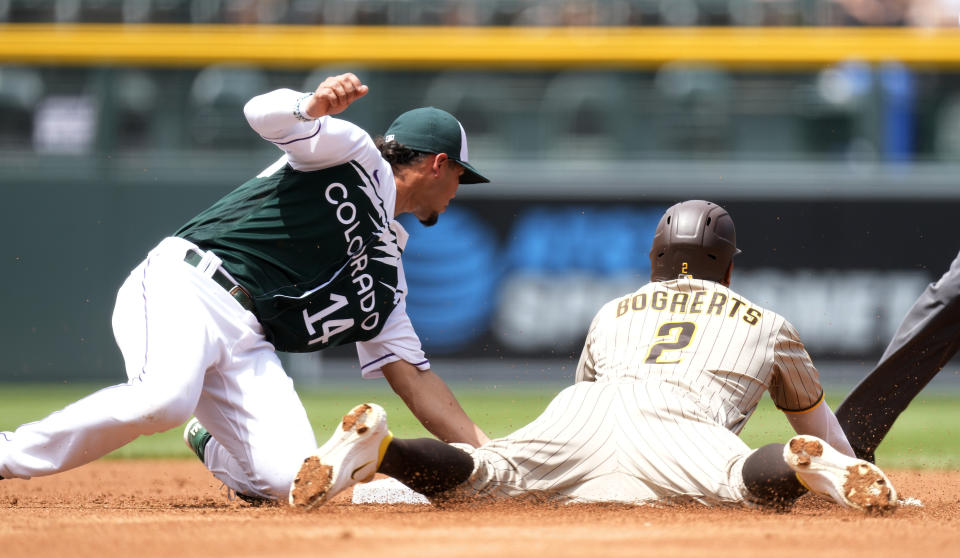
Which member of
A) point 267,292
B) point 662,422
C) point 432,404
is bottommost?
point 432,404

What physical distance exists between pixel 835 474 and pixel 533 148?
8.98 meters

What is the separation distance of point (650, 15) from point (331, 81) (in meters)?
10.0

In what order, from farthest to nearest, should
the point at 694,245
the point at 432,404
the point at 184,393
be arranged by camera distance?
the point at 432,404 < the point at 694,245 < the point at 184,393

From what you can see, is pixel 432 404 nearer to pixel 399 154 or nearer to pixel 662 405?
pixel 399 154

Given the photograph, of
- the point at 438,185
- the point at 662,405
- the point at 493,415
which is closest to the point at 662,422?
the point at 662,405

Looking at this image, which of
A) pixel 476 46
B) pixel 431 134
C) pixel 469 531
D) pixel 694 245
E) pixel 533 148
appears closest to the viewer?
pixel 469 531

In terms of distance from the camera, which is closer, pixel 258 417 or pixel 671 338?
pixel 671 338

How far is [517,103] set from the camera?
1252 centimetres

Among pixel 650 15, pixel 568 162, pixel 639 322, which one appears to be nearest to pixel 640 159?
pixel 568 162

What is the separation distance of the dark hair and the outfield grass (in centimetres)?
323

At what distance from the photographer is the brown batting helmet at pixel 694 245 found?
4.25 m

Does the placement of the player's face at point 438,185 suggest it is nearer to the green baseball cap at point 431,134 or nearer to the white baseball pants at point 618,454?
the green baseball cap at point 431,134

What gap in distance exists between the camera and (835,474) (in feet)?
11.5

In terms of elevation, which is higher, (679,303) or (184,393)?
(679,303)
